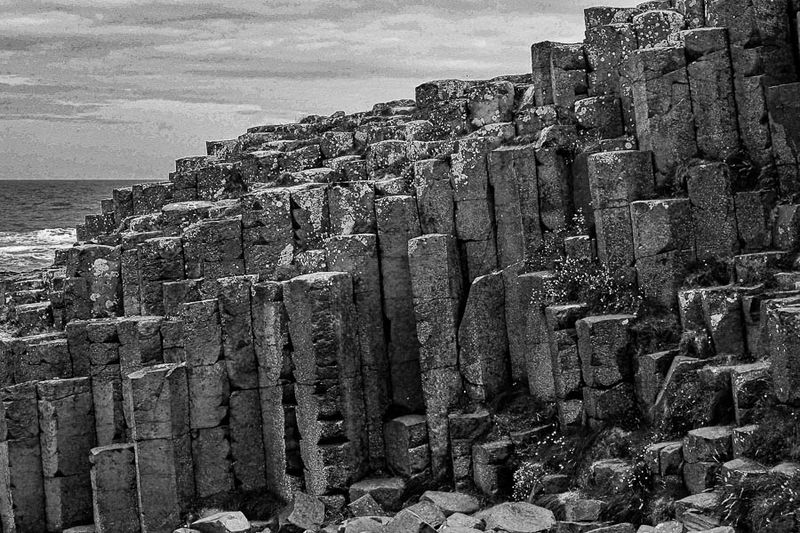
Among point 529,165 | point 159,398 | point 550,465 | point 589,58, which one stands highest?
point 589,58

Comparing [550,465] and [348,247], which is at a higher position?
[348,247]

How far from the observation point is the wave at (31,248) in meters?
50.1

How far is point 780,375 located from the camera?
18.5 meters

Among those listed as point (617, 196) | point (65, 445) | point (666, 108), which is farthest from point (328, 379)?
point (666, 108)

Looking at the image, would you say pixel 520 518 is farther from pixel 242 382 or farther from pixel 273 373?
pixel 242 382

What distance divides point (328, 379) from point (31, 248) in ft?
119

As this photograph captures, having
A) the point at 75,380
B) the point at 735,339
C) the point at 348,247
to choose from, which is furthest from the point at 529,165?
the point at 75,380

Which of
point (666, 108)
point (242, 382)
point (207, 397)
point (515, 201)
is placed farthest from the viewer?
point (242, 382)

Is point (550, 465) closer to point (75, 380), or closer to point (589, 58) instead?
point (589, 58)

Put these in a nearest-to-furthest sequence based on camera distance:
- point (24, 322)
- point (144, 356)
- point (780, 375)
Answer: point (780, 375) → point (144, 356) → point (24, 322)

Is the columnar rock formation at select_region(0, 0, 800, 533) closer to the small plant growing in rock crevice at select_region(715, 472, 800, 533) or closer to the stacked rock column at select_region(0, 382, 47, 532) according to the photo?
the stacked rock column at select_region(0, 382, 47, 532)

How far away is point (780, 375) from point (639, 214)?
14.9 ft

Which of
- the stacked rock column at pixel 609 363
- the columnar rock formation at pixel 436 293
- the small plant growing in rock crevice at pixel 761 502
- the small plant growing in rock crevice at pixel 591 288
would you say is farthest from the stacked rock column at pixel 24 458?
the small plant growing in rock crevice at pixel 761 502

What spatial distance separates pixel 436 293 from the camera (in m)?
23.6
